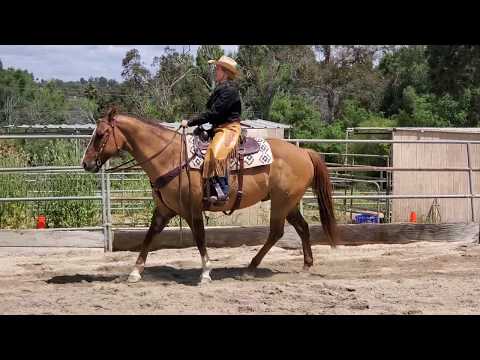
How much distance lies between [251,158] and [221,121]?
0.55 m

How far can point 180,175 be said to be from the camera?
269 inches

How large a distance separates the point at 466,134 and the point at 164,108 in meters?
15.6

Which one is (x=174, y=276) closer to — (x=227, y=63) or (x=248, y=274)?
(x=248, y=274)

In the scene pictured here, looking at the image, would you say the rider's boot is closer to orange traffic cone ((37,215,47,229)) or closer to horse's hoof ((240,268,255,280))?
horse's hoof ((240,268,255,280))

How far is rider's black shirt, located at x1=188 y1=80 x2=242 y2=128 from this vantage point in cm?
674

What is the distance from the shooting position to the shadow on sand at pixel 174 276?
702 centimetres

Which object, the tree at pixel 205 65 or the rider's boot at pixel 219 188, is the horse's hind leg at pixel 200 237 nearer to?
the rider's boot at pixel 219 188

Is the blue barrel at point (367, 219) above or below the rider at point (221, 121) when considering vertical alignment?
below

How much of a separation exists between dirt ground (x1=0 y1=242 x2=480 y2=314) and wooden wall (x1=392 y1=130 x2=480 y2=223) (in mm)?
4058

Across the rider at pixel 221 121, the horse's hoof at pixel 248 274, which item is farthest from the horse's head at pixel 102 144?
the horse's hoof at pixel 248 274

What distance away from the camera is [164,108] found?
2627 centimetres

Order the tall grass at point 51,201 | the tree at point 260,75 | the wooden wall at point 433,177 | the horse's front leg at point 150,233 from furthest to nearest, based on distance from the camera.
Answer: the tree at point 260,75 → the wooden wall at point 433,177 → the tall grass at point 51,201 → the horse's front leg at point 150,233
